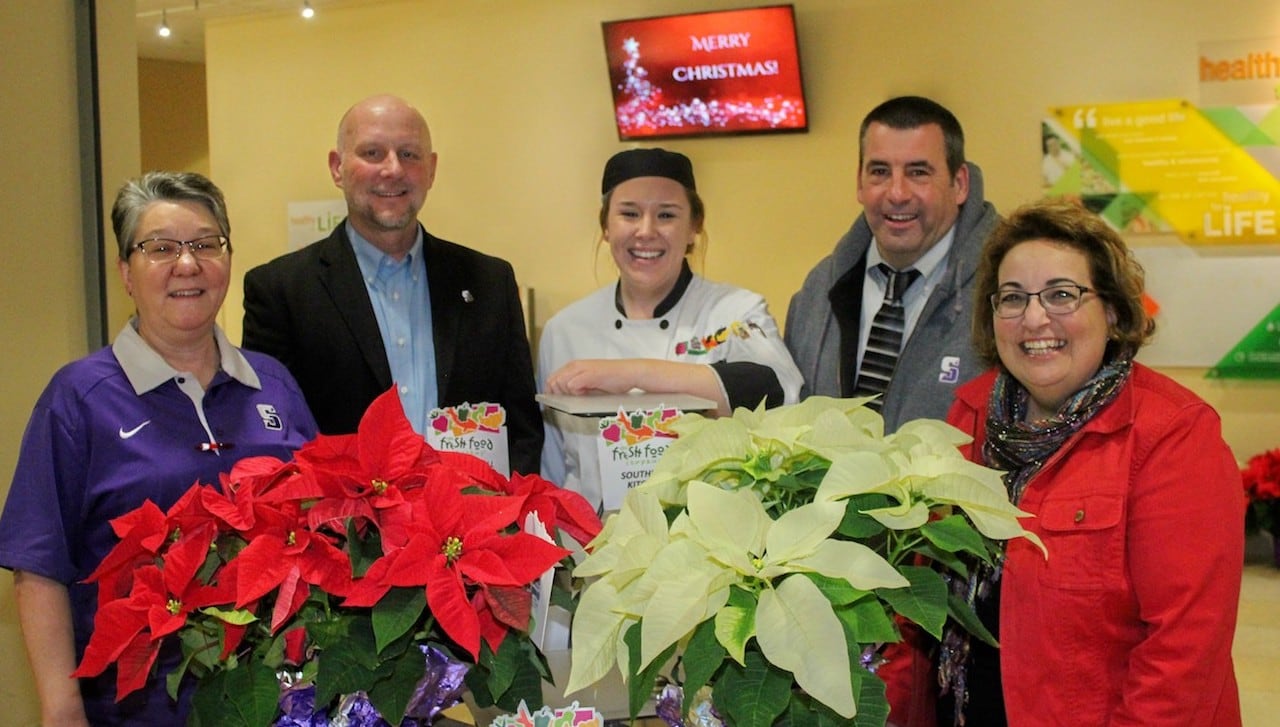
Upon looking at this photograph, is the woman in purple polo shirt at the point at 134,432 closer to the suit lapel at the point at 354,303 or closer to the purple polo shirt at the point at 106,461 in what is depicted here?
the purple polo shirt at the point at 106,461

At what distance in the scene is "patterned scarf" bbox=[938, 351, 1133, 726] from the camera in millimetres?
1724

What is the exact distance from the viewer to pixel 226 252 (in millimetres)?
1829

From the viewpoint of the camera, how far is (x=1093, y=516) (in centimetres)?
164

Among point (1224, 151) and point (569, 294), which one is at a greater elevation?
point (1224, 151)

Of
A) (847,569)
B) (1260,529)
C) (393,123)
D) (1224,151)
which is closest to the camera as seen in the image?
(847,569)

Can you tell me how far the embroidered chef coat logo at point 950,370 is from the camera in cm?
228

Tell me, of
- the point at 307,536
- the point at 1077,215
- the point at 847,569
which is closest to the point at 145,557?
the point at 307,536

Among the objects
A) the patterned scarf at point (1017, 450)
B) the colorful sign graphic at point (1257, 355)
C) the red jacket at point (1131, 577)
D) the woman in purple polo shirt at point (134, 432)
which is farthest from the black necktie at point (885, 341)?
the colorful sign graphic at point (1257, 355)

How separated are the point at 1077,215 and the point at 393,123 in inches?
56.2

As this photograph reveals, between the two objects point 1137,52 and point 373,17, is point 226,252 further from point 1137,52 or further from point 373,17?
point 373,17

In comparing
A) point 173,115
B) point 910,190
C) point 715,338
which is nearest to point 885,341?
point 910,190

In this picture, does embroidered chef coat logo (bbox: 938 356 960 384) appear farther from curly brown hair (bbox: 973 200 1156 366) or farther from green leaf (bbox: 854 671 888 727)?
green leaf (bbox: 854 671 888 727)

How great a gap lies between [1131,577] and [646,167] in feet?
3.89

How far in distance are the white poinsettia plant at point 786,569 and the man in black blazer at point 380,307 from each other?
138 centimetres
